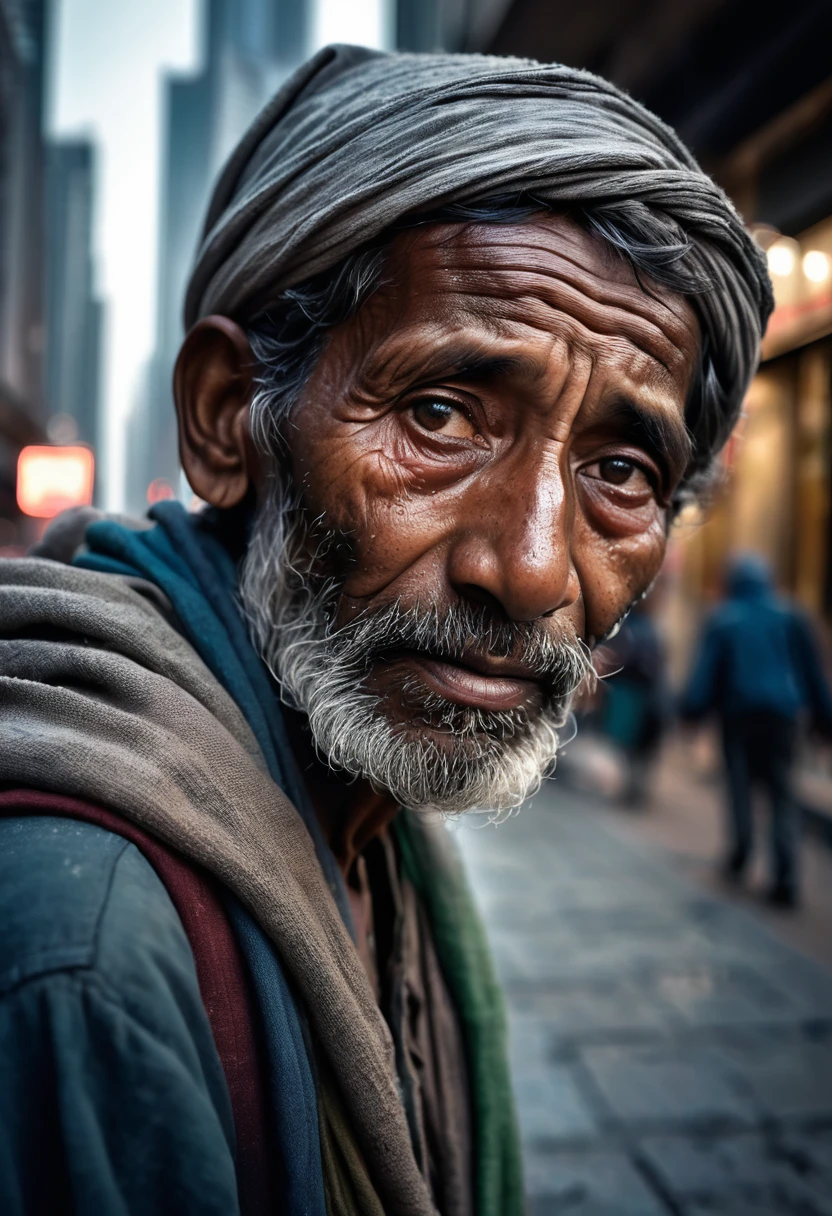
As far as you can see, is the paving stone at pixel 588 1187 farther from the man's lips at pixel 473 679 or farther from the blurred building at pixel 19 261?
the blurred building at pixel 19 261

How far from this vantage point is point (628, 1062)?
10.6ft

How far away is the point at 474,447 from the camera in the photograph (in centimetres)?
113

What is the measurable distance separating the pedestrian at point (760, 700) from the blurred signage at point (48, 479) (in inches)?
583

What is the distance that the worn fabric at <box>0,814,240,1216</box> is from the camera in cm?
64

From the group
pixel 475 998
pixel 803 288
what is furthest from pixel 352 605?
pixel 803 288

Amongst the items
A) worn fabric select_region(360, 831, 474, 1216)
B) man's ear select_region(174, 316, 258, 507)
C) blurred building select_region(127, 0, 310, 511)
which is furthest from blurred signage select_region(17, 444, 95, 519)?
worn fabric select_region(360, 831, 474, 1216)

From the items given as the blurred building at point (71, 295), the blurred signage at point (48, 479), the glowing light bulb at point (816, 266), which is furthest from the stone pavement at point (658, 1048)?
the blurred signage at point (48, 479)

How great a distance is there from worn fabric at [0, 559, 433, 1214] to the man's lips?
0.23 metres

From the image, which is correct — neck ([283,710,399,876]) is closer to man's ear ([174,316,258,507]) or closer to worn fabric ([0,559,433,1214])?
worn fabric ([0,559,433,1214])

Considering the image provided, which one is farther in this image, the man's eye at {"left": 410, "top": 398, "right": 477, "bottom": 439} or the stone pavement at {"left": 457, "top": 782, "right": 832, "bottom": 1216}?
the stone pavement at {"left": 457, "top": 782, "right": 832, "bottom": 1216}

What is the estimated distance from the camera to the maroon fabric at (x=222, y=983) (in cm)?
81

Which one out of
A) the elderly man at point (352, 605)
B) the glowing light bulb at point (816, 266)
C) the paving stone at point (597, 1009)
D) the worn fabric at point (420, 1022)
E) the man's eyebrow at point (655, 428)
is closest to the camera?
the elderly man at point (352, 605)

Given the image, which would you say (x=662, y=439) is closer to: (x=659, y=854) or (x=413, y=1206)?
(x=413, y=1206)

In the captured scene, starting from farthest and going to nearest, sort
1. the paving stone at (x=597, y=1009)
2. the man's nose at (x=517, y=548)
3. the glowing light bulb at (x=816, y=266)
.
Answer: the paving stone at (x=597, y=1009)
the glowing light bulb at (x=816, y=266)
the man's nose at (x=517, y=548)
